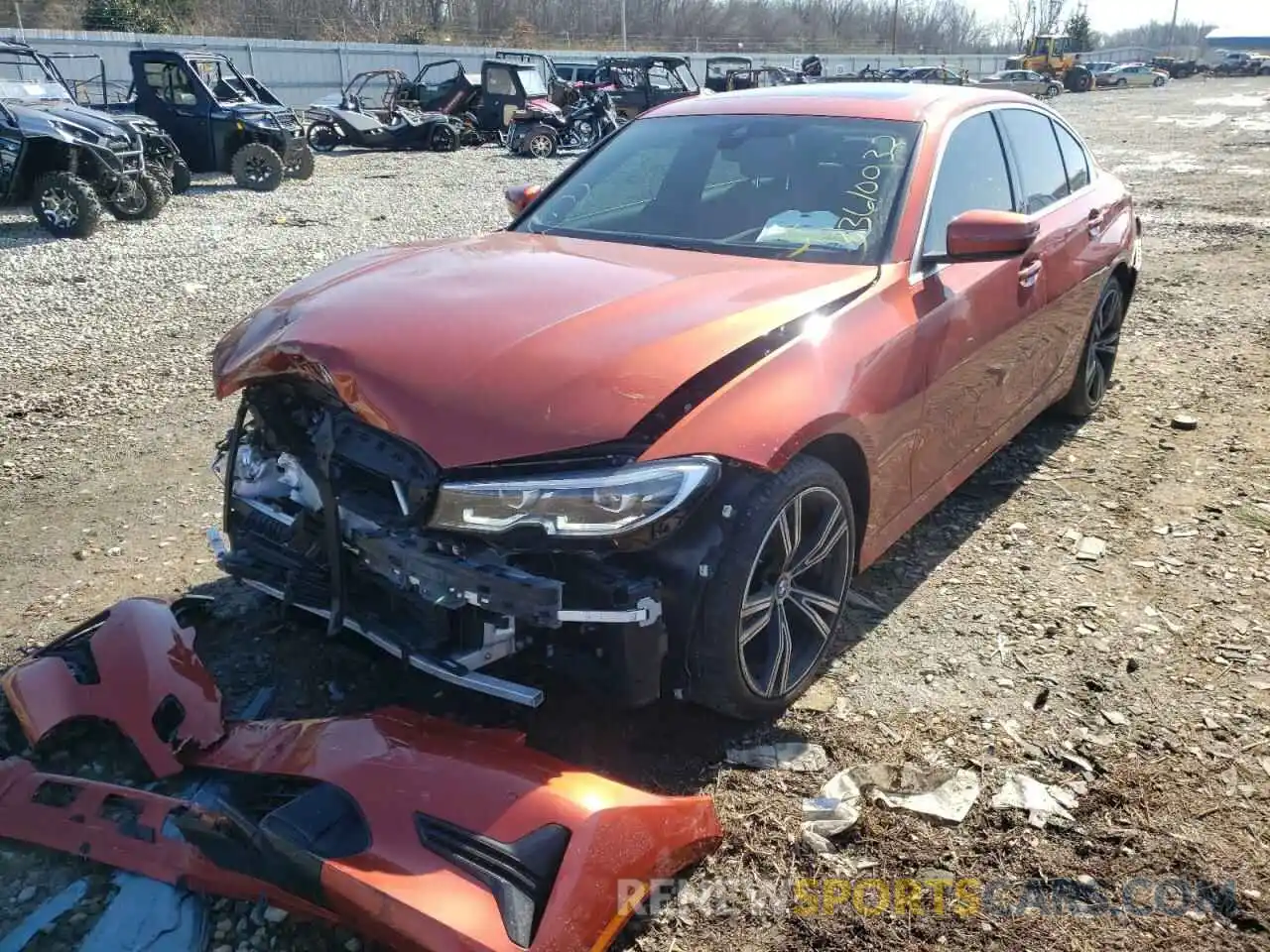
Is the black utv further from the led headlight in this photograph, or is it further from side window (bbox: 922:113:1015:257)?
the led headlight

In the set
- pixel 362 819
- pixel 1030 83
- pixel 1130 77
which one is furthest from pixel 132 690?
pixel 1130 77

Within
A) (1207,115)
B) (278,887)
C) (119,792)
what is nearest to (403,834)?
(278,887)

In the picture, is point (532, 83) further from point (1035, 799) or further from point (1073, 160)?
point (1035, 799)

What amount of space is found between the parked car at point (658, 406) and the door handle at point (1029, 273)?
0.03m

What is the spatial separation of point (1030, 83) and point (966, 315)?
160ft

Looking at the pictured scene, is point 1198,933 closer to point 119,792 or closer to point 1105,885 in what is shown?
point 1105,885

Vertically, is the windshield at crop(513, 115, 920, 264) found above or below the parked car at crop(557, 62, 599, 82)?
below

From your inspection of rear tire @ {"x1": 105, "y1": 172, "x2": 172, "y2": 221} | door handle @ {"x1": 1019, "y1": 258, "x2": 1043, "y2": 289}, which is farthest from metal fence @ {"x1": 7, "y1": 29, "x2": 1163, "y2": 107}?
door handle @ {"x1": 1019, "y1": 258, "x2": 1043, "y2": 289}

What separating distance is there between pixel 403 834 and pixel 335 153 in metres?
21.5

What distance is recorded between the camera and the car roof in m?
3.80

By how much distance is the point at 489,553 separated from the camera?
7.92ft

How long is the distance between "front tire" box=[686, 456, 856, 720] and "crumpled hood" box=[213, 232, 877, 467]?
17.0 inches

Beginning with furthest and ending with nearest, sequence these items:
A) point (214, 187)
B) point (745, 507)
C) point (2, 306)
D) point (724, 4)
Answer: point (724, 4)
point (214, 187)
point (2, 306)
point (745, 507)

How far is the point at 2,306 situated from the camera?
7773 mm
